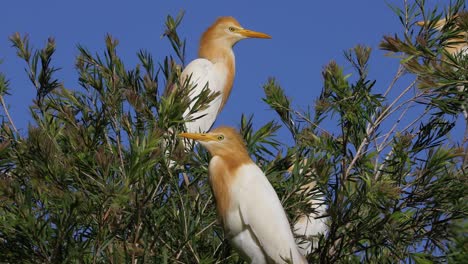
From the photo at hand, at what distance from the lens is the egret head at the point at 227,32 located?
698 centimetres

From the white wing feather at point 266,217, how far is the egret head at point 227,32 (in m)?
2.85

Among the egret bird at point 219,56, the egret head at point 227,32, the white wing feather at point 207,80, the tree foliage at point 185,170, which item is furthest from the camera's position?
the egret head at point 227,32

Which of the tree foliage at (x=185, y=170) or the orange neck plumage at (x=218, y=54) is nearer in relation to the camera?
the tree foliage at (x=185, y=170)

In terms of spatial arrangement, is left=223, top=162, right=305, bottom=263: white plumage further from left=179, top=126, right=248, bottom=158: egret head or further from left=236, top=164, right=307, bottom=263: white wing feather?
left=179, top=126, right=248, bottom=158: egret head

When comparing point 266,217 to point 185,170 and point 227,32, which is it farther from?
point 227,32

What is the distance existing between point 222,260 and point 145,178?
67 centimetres

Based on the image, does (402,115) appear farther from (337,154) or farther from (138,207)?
(138,207)

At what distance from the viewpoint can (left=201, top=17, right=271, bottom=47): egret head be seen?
275 inches

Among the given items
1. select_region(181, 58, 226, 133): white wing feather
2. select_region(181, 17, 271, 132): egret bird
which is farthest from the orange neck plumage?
select_region(181, 58, 226, 133): white wing feather

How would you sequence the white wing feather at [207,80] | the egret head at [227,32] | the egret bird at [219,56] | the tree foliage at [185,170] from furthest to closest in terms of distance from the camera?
the egret head at [227,32]
the egret bird at [219,56]
the white wing feather at [207,80]
the tree foliage at [185,170]

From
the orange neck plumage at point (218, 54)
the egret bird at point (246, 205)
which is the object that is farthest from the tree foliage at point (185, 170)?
the orange neck plumage at point (218, 54)

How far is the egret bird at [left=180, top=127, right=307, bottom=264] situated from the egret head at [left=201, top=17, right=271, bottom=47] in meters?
2.72

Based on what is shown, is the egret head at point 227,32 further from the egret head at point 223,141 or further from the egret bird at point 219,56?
the egret head at point 223,141

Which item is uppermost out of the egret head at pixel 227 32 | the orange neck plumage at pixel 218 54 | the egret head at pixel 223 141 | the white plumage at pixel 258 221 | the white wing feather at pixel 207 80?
the egret head at pixel 227 32
